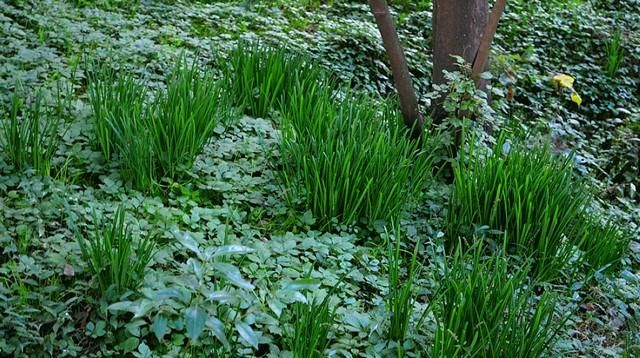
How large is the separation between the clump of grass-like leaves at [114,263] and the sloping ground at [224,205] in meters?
0.06

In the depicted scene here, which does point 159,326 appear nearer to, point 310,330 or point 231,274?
point 231,274

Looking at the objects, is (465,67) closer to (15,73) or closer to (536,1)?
(15,73)

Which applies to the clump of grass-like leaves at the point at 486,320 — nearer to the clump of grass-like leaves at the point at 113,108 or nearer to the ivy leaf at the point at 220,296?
the ivy leaf at the point at 220,296

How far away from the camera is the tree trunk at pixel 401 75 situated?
3.52 metres

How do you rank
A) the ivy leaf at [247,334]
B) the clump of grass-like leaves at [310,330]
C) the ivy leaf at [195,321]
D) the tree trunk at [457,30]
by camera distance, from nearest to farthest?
the ivy leaf at [195,321]
the ivy leaf at [247,334]
the clump of grass-like leaves at [310,330]
the tree trunk at [457,30]

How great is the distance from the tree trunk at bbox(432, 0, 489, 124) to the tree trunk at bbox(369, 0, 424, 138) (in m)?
0.18

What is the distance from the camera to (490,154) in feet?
10.5

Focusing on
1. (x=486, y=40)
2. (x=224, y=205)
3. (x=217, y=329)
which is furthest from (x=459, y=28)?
(x=217, y=329)

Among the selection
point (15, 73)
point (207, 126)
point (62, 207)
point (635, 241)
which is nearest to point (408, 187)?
point (207, 126)

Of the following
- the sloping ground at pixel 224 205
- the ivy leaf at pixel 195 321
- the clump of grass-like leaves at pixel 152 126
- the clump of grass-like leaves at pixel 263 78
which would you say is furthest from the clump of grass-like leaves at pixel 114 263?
the clump of grass-like leaves at pixel 263 78

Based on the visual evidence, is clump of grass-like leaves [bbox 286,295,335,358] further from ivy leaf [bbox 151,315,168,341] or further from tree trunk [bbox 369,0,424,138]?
tree trunk [bbox 369,0,424,138]

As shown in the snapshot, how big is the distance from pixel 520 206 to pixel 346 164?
2.30 ft

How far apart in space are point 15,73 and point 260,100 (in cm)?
113

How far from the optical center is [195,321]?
1.79 metres
